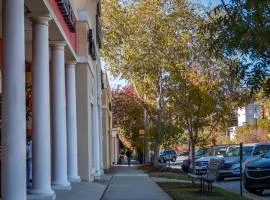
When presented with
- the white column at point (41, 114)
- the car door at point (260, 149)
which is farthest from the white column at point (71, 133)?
the car door at point (260, 149)

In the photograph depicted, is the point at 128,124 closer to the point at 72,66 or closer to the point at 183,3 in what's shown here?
the point at 183,3

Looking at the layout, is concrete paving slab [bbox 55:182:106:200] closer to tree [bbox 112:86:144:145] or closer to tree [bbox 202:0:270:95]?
tree [bbox 202:0:270:95]

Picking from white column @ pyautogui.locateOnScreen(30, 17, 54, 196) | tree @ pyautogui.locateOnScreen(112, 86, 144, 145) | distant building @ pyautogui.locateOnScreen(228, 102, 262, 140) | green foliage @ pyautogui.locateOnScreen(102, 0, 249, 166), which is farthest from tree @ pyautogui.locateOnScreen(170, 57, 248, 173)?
tree @ pyautogui.locateOnScreen(112, 86, 144, 145)

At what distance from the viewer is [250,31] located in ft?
19.6

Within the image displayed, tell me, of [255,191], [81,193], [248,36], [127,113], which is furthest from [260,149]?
[127,113]

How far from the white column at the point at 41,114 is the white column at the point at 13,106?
3.15 meters

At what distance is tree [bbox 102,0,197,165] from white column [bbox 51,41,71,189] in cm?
1650

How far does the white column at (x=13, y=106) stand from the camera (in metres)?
9.48

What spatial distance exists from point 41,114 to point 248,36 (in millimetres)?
7559

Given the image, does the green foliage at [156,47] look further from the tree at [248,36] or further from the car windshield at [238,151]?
the tree at [248,36]

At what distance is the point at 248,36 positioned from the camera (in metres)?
6.04

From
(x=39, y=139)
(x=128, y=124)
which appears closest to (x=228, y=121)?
(x=39, y=139)

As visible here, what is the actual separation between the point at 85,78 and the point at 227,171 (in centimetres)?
1040

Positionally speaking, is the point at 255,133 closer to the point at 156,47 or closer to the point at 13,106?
the point at 156,47
